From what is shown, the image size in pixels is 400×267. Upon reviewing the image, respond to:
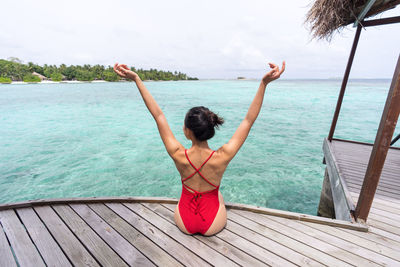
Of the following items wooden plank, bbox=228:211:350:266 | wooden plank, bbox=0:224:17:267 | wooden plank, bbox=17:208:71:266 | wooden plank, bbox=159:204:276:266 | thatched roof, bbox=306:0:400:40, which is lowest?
wooden plank, bbox=0:224:17:267

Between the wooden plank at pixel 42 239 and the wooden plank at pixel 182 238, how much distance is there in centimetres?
83

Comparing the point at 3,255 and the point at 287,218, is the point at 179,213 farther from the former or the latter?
the point at 3,255

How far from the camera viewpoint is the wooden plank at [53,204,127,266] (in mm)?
1826

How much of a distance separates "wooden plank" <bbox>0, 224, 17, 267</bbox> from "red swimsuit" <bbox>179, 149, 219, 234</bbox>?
162 cm

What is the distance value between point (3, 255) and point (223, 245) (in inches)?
84.0

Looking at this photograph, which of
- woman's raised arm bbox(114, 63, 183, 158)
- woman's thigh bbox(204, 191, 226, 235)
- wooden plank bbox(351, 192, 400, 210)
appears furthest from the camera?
wooden plank bbox(351, 192, 400, 210)

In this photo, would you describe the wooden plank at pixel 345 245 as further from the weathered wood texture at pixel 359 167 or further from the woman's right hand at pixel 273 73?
the woman's right hand at pixel 273 73

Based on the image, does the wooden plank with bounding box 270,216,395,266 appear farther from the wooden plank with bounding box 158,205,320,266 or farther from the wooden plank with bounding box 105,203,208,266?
the wooden plank with bounding box 105,203,208,266

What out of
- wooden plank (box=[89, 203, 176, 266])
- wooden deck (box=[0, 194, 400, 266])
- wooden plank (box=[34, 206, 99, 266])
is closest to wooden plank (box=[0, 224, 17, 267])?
wooden deck (box=[0, 194, 400, 266])

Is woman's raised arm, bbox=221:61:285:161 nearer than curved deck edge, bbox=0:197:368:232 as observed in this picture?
Yes

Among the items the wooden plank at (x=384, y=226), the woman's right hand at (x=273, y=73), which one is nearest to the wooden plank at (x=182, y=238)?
the woman's right hand at (x=273, y=73)

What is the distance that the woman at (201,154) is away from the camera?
1673 mm

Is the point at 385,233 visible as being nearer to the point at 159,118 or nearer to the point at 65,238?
the point at 159,118

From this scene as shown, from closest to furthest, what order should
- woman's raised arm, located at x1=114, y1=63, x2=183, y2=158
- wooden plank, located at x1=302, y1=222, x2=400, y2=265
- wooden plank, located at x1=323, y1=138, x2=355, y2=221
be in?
woman's raised arm, located at x1=114, y1=63, x2=183, y2=158 → wooden plank, located at x1=302, y1=222, x2=400, y2=265 → wooden plank, located at x1=323, y1=138, x2=355, y2=221
